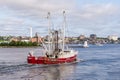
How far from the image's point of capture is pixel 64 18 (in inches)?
4555

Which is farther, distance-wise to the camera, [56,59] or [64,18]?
[64,18]

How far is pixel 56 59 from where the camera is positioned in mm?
101562

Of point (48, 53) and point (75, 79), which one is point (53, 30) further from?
point (75, 79)

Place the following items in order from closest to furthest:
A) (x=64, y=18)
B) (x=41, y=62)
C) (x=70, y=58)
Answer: (x=41, y=62), (x=70, y=58), (x=64, y=18)

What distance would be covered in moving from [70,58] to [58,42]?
6327 millimetres

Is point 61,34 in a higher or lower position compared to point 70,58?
higher

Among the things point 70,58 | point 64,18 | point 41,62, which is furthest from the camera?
point 64,18

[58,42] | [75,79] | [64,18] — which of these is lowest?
[75,79]

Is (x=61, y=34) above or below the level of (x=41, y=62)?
above

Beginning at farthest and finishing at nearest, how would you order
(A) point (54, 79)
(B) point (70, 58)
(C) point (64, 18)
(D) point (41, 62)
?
1. (C) point (64, 18)
2. (B) point (70, 58)
3. (D) point (41, 62)
4. (A) point (54, 79)

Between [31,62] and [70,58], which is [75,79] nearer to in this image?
[31,62]

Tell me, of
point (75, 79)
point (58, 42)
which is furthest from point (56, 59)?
point (75, 79)

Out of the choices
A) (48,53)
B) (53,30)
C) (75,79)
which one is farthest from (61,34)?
(75,79)

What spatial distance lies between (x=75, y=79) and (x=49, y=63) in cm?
3232
